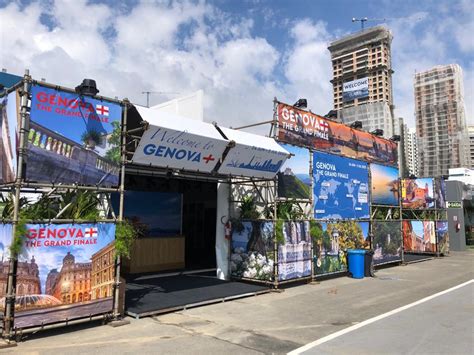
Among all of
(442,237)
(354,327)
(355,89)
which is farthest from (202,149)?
(355,89)

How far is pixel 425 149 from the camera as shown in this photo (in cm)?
5988

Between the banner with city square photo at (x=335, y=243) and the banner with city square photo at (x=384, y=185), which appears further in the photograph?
the banner with city square photo at (x=384, y=185)

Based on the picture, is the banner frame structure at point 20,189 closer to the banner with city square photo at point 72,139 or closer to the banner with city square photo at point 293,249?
the banner with city square photo at point 72,139

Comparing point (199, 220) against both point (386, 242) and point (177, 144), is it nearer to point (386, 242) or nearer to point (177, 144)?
→ point (386, 242)

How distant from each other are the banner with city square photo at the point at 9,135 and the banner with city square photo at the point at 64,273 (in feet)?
3.39

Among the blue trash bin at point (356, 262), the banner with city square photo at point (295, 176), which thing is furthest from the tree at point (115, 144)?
the blue trash bin at point (356, 262)

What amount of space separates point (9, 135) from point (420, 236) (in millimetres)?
23141

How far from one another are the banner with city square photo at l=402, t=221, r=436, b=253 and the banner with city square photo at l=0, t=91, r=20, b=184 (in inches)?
902

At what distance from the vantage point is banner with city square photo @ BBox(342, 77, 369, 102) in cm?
3522

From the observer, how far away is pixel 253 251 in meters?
12.3

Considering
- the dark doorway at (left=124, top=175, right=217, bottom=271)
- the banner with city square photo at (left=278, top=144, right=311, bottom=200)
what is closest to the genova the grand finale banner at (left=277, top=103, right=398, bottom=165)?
the banner with city square photo at (left=278, top=144, right=311, bottom=200)

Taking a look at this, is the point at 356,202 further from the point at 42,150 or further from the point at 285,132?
the point at 42,150

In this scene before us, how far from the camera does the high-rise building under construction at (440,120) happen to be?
185 feet

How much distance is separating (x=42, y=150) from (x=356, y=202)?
40.2 feet
